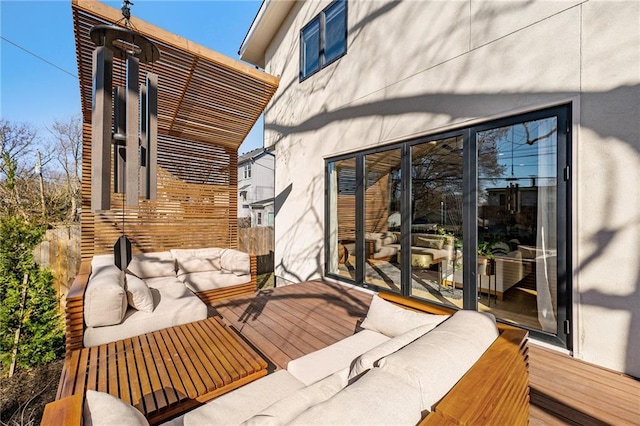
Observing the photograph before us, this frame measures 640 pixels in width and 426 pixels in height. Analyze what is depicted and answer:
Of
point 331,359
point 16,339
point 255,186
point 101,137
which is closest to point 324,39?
point 101,137

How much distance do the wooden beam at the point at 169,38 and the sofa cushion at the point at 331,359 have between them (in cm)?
415

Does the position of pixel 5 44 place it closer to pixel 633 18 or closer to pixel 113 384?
pixel 113 384

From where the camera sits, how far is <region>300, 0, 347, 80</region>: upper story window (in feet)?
17.3

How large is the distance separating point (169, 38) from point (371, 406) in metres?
4.70

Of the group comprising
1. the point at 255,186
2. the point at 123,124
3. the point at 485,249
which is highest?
the point at 255,186

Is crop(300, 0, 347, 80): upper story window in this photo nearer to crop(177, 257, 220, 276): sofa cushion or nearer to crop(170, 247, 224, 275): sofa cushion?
crop(170, 247, 224, 275): sofa cushion

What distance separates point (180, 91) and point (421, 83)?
12.4ft

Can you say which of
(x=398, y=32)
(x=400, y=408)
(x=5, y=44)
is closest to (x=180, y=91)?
(x=398, y=32)

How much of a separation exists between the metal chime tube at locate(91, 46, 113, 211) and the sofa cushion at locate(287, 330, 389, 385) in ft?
4.91

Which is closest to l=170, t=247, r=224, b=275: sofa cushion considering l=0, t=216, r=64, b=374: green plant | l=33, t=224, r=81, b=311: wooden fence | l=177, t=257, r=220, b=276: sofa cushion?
l=177, t=257, r=220, b=276: sofa cushion

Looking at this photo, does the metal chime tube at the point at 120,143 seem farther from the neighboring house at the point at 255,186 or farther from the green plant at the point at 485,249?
the neighboring house at the point at 255,186

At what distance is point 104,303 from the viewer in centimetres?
268

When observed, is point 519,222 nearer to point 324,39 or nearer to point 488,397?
point 488,397

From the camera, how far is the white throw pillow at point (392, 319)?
2137mm
